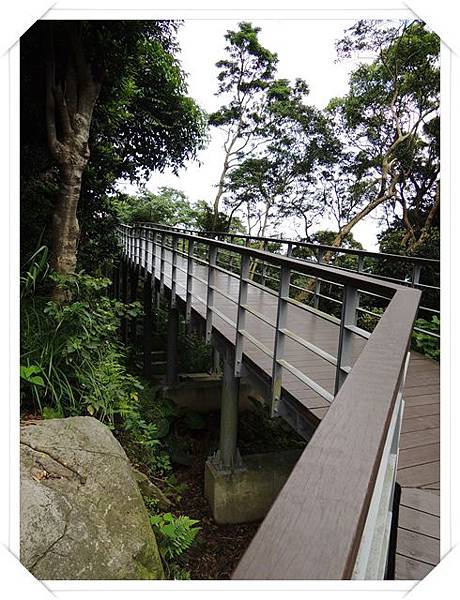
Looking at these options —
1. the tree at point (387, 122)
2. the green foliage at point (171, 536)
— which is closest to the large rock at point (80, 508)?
Result: the green foliage at point (171, 536)

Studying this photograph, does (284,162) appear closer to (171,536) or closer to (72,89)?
(72,89)

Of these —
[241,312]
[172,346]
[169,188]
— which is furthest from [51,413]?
[169,188]

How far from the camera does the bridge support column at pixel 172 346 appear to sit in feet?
20.5

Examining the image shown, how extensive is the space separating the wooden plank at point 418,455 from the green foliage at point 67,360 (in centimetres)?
157

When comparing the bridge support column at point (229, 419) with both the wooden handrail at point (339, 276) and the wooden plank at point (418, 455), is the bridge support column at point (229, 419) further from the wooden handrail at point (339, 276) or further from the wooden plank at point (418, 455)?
the wooden plank at point (418, 455)

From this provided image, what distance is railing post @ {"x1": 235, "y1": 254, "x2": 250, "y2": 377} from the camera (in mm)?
2494

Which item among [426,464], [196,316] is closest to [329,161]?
[196,316]

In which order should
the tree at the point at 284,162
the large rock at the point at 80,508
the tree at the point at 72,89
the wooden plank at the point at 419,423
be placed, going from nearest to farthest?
the large rock at the point at 80,508 → the wooden plank at the point at 419,423 → the tree at the point at 72,89 → the tree at the point at 284,162

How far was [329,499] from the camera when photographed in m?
0.44

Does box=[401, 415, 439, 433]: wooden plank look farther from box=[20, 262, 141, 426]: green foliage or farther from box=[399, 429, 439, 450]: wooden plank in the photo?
box=[20, 262, 141, 426]: green foliage

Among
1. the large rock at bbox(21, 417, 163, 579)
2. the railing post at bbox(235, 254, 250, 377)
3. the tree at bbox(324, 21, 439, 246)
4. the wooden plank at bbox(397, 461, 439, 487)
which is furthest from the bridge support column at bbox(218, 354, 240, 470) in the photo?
the tree at bbox(324, 21, 439, 246)

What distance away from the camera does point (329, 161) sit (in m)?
10.9
